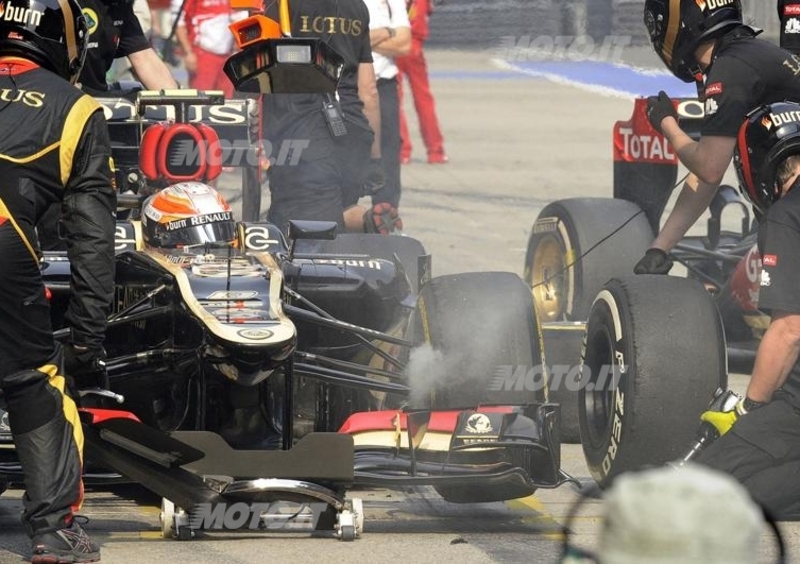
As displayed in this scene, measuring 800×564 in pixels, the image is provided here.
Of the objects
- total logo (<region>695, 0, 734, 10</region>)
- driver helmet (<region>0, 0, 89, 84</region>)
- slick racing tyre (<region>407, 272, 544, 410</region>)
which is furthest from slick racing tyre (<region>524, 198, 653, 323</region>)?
driver helmet (<region>0, 0, 89, 84</region>)

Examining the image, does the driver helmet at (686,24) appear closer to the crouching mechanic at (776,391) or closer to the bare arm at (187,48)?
the crouching mechanic at (776,391)

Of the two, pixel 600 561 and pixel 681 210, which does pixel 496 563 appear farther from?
pixel 600 561

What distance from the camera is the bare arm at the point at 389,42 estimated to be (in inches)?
493

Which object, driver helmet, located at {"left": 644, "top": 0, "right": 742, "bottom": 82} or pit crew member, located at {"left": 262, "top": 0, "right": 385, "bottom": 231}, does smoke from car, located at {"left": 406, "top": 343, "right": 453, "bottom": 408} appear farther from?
pit crew member, located at {"left": 262, "top": 0, "right": 385, "bottom": 231}

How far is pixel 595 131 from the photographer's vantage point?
20688 mm

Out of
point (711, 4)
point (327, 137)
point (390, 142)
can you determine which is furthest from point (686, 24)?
point (390, 142)

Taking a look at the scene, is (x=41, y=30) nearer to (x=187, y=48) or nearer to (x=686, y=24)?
(x=686, y=24)

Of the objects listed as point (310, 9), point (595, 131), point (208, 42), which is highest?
point (310, 9)

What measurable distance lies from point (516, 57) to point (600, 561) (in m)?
20.9

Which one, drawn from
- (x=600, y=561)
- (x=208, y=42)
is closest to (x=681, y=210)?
(x=600, y=561)

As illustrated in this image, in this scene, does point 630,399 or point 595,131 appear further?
point 595,131

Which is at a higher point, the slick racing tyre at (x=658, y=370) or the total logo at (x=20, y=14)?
the total logo at (x=20, y=14)
